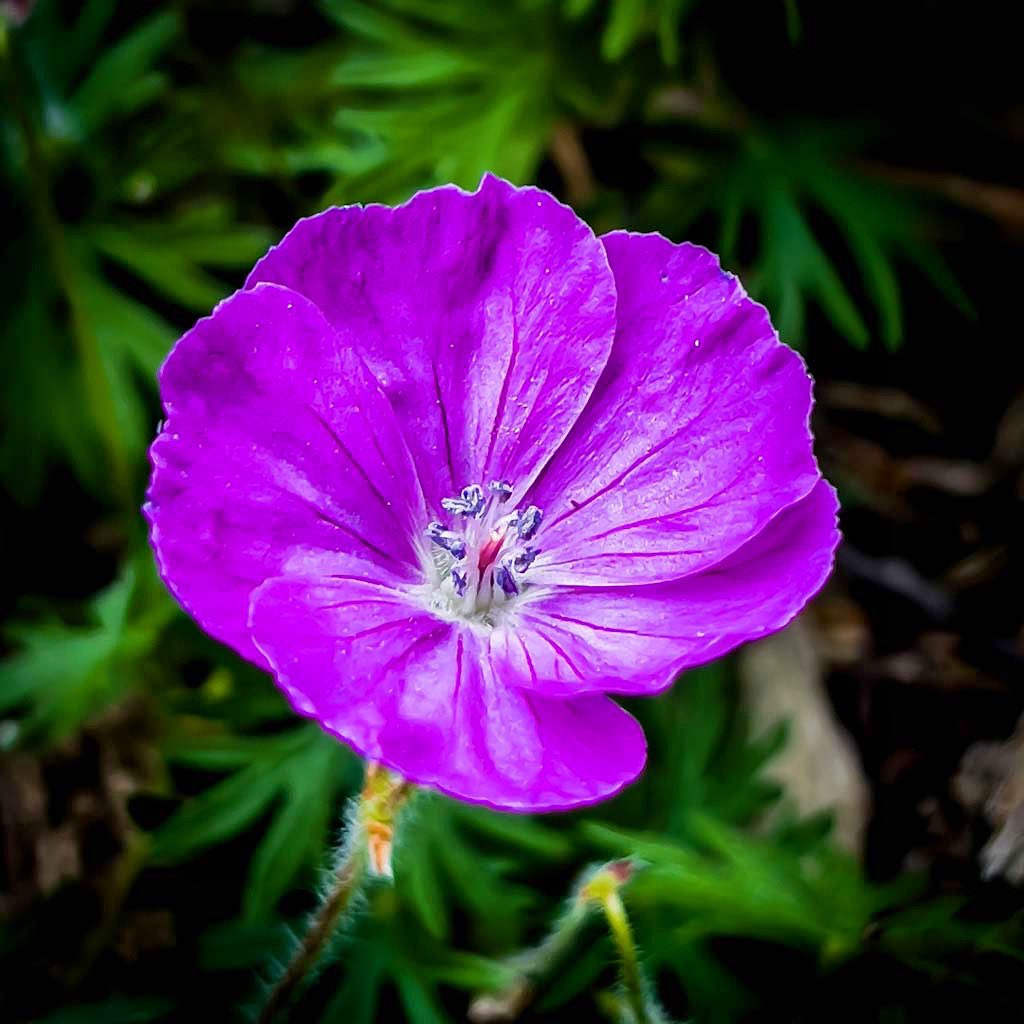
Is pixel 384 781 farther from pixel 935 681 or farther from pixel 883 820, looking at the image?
pixel 935 681

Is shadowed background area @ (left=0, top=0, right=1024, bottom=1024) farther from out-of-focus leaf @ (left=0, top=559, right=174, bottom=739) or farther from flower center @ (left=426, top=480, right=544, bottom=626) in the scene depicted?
flower center @ (left=426, top=480, right=544, bottom=626)

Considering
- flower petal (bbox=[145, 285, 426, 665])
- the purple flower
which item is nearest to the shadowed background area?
the purple flower

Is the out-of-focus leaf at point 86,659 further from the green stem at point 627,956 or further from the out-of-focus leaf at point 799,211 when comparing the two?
the out-of-focus leaf at point 799,211

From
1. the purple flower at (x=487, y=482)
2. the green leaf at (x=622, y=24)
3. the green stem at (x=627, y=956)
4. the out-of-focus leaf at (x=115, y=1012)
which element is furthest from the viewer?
the green leaf at (x=622, y=24)

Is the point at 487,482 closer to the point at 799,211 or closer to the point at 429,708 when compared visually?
the point at 429,708

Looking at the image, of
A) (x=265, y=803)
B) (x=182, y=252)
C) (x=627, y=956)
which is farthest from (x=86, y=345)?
(x=627, y=956)

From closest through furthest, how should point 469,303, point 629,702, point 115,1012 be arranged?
point 469,303
point 115,1012
point 629,702

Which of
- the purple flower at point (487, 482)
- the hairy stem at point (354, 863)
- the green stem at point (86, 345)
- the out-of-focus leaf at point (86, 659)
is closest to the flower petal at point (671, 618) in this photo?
the purple flower at point (487, 482)
